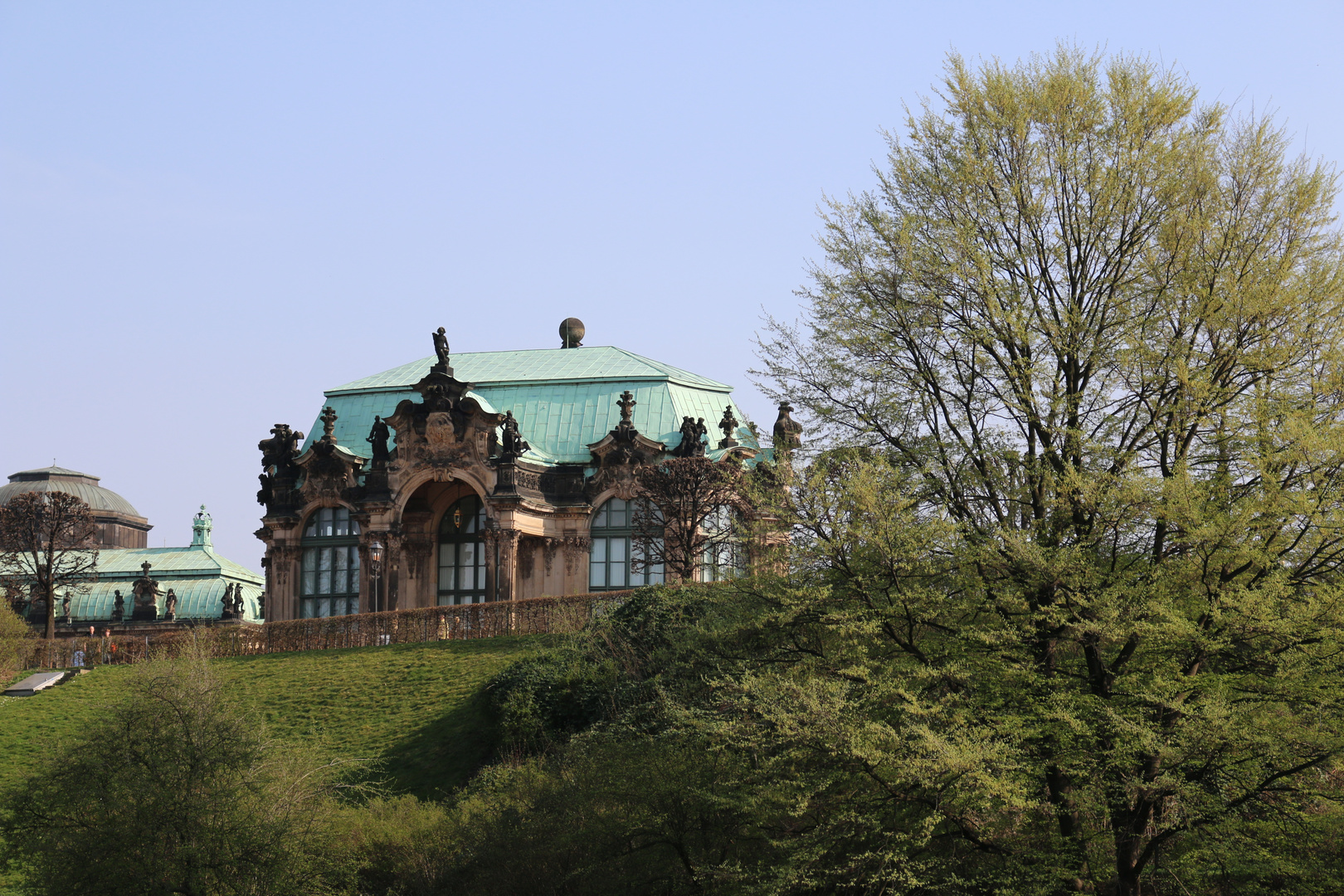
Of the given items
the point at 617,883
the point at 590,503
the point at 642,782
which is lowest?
the point at 617,883

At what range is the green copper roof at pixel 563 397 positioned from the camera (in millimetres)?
56531

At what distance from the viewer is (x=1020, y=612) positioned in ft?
70.4

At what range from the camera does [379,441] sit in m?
55.4

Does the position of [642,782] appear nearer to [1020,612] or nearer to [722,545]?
[1020,612]

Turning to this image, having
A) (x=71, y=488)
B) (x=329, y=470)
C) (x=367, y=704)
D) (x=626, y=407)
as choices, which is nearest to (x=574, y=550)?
(x=626, y=407)

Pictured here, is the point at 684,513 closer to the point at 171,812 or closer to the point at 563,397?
the point at 563,397

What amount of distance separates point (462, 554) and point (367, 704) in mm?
15244

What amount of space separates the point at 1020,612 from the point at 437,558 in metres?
37.6

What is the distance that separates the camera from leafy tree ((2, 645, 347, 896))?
25500 millimetres

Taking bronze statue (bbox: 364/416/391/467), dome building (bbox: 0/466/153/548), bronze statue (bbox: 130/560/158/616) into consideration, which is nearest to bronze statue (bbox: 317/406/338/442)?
bronze statue (bbox: 364/416/391/467)

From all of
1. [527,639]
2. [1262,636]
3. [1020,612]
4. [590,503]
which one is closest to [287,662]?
[527,639]

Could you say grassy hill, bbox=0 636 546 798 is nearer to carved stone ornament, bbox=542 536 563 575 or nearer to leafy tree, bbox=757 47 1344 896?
carved stone ornament, bbox=542 536 563 575

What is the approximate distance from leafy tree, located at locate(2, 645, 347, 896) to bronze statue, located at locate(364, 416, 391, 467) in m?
27.3

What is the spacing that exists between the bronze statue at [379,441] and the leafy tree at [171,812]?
27.3m
